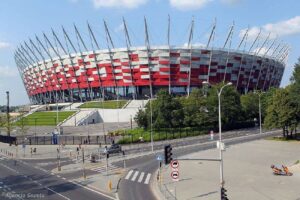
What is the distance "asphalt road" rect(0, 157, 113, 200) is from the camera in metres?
33.0

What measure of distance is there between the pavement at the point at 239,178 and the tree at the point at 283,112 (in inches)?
373

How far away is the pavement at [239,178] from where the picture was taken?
104 feet

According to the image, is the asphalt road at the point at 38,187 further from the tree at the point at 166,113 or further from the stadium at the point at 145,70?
the stadium at the point at 145,70

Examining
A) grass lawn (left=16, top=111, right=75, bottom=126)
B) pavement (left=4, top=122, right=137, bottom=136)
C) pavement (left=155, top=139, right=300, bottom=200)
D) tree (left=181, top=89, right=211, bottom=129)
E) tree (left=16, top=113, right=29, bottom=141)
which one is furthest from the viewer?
grass lawn (left=16, top=111, right=75, bottom=126)

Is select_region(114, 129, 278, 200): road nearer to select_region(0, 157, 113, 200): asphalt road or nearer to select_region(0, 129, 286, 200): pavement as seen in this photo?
select_region(0, 129, 286, 200): pavement

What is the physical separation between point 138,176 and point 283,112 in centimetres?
3662

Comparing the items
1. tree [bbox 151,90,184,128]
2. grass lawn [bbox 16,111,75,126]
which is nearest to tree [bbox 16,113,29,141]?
grass lawn [bbox 16,111,75,126]

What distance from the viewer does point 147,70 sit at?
139500 millimetres

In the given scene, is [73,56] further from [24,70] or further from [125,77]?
[24,70]

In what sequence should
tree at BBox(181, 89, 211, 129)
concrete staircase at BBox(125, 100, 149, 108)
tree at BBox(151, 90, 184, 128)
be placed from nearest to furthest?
1. tree at BBox(151, 90, 184, 128)
2. tree at BBox(181, 89, 211, 129)
3. concrete staircase at BBox(125, 100, 149, 108)

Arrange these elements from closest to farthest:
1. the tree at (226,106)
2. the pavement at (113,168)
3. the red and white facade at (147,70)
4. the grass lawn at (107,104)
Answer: the pavement at (113,168)
the tree at (226,106)
the grass lawn at (107,104)
the red and white facade at (147,70)

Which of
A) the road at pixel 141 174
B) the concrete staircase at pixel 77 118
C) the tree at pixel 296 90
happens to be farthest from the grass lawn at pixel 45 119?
the tree at pixel 296 90

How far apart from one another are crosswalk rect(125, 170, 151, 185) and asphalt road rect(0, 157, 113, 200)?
5654mm

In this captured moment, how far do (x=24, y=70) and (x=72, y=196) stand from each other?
164 metres
